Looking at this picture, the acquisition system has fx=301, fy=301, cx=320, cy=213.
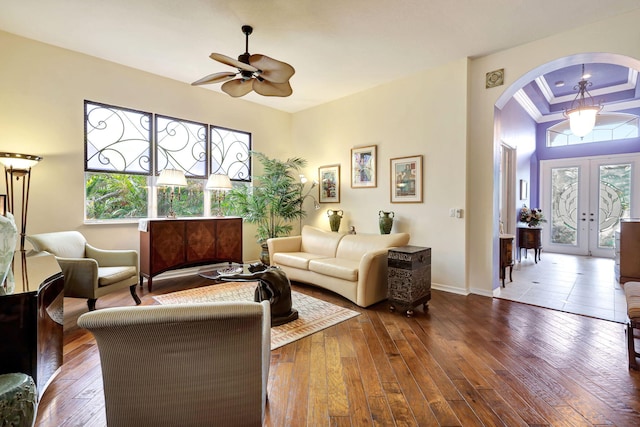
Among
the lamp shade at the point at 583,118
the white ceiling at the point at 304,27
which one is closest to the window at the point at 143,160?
the white ceiling at the point at 304,27

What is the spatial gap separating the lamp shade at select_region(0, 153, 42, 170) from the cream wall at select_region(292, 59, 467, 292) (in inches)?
167

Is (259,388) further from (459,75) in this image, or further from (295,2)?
(459,75)

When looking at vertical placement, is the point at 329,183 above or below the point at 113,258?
above

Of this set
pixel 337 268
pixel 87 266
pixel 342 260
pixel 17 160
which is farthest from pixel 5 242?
pixel 342 260

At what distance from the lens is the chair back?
315 centimetres

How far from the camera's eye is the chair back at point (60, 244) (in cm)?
315

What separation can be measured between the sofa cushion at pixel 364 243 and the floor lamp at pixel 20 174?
388cm

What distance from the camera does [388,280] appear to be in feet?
11.3

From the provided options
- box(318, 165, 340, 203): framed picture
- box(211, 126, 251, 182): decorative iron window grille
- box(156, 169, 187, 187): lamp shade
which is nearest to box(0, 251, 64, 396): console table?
box(156, 169, 187, 187): lamp shade

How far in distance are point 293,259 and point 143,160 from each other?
2772 millimetres

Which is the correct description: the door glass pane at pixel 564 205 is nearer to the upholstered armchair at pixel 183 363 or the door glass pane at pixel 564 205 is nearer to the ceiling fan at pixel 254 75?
the ceiling fan at pixel 254 75

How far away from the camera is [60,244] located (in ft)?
10.9

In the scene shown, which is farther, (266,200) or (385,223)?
(266,200)

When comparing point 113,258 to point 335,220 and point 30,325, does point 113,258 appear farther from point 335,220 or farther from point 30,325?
point 335,220
